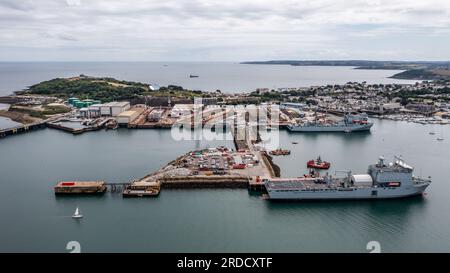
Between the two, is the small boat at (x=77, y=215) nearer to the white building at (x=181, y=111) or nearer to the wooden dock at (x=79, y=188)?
the wooden dock at (x=79, y=188)

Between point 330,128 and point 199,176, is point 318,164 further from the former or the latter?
point 330,128

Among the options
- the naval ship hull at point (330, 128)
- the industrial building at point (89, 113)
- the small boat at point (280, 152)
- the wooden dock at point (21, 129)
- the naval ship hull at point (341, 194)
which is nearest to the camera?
the naval ship hull at point (341, 194)

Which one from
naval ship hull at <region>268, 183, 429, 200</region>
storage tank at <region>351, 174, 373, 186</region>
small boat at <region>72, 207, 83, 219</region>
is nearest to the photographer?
small boat at <region>72, 207, 83, 219</region>

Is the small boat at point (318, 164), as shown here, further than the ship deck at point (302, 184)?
Yes

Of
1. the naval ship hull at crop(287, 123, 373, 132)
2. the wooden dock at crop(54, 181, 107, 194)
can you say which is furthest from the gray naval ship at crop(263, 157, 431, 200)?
the naval ship hull at crop(287, 123, 373, 132)

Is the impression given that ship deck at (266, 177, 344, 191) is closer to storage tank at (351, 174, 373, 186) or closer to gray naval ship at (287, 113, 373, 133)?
storage tank at (351, 174, 373, 186)

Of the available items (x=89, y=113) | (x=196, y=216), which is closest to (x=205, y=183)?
(x=196, y=216)

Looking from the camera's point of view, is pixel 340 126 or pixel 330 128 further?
pixel 340 126

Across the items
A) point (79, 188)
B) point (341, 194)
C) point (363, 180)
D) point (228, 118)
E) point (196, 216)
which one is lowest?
point (196, 216)

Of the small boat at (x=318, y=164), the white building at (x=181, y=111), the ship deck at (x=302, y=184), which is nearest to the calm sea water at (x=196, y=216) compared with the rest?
the small boat at (x=318, y=164)

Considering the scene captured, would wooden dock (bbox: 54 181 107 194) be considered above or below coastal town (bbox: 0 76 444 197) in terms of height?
below
